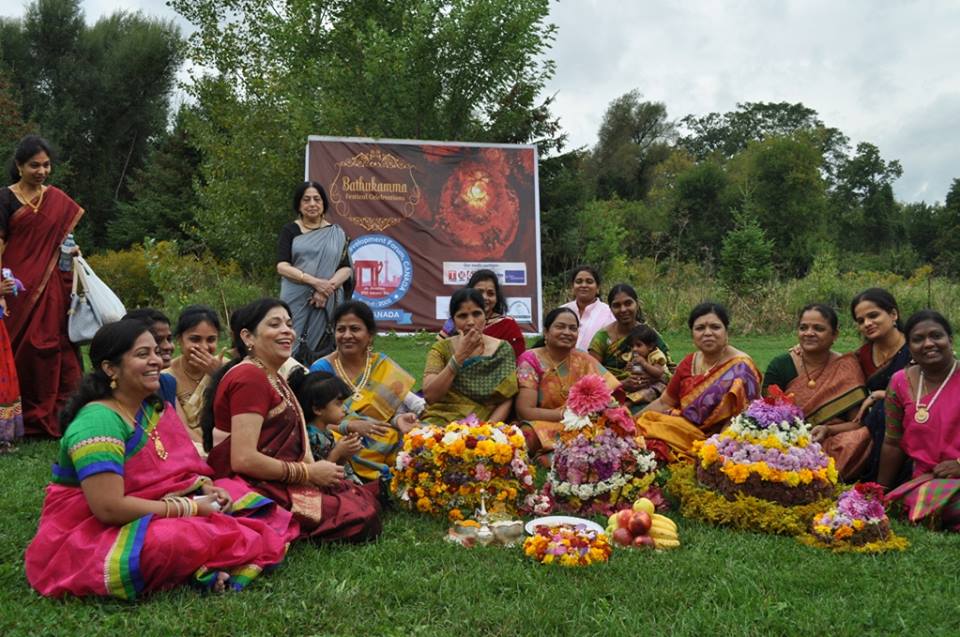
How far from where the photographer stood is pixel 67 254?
6344mm

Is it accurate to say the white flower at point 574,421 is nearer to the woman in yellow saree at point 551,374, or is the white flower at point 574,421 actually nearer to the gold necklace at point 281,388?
the woman in yellow saree at point 551,374

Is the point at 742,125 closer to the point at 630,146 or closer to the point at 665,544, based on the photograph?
the point at 630,146

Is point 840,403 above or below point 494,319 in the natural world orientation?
below

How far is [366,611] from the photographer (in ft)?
10.5

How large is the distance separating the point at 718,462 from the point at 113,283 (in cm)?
1915

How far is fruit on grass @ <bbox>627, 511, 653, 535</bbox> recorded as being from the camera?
3.99 meters

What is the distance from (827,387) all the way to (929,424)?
992 mm

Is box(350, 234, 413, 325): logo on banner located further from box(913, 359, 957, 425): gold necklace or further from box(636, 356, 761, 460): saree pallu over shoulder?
box(913, 359, 957, 425): gold necklace

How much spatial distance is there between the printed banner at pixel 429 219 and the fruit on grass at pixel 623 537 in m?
8.90

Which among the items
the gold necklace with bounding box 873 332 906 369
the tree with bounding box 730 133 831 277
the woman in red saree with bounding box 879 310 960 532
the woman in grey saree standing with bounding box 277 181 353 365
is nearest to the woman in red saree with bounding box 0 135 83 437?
the woman in grey saree standing with bounding box 277 181 353 365

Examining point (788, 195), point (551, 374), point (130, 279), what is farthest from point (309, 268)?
point (788, 195)

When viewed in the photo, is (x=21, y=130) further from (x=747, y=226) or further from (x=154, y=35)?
(x=747, y=226)

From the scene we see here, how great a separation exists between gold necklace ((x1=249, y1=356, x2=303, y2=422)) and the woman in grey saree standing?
8.45ft

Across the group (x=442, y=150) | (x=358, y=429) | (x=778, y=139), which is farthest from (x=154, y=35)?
(x=358, y=429)
